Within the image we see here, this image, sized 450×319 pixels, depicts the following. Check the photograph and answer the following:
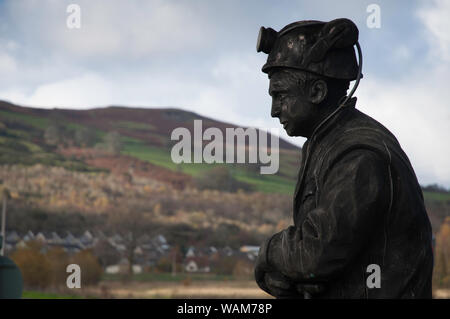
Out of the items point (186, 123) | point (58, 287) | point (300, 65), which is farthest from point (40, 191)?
point (300, 65)

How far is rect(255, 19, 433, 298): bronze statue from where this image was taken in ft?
11.0

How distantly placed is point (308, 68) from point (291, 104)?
237 mm

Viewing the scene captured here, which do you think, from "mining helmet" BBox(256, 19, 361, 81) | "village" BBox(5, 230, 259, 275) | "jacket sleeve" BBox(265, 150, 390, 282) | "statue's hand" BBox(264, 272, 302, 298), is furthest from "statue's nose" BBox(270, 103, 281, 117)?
"village" BBox(5, 230, 259, 275)

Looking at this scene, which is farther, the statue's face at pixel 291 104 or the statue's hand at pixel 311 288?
the statue's face at pixel 291 104

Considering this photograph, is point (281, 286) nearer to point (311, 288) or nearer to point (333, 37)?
point (311, 288)

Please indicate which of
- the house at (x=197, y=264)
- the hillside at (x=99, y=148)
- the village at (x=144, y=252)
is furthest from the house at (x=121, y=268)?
the hillside at (x=99, y=148)

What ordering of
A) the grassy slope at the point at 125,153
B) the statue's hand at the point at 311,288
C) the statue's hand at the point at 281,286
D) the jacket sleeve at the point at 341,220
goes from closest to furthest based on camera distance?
the jacket sleeve at the point at 341,220 → the statue's hand at the point at 311,288 → the statue's hand at the point at 281,286 → the grassy slope at the point at 125,153

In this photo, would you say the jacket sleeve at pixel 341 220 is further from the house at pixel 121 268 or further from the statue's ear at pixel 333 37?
the house at pixel 121 268

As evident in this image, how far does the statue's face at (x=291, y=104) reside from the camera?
3795 mm

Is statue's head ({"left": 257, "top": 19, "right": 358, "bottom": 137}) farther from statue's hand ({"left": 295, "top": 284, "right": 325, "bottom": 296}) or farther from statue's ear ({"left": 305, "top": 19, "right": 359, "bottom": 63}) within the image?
statue's hand ({"left": 295, "top": 284, "right": 325, "bottom": 296})

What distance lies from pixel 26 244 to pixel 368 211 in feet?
205

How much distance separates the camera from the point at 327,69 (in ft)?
12.2

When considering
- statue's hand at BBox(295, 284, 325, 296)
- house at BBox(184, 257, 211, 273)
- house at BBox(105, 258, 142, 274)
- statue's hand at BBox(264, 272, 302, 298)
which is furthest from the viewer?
house at BBox(184, 257, 211, 273)
